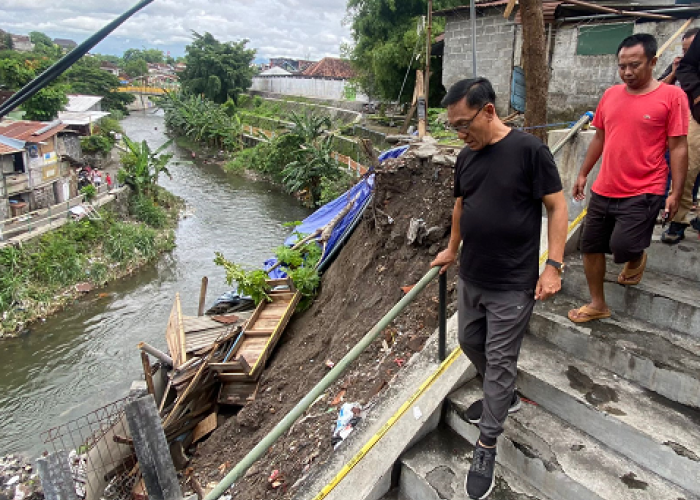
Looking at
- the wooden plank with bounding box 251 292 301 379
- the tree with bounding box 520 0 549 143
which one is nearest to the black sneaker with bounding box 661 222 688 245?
the tree with bounding box 520 0 549 143

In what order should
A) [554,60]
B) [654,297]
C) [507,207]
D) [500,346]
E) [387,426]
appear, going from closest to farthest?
1. [507,207]
2. [500,346]
3. [387,426]
4. [654,297]
5. [554,60]

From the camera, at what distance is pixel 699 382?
240 cm

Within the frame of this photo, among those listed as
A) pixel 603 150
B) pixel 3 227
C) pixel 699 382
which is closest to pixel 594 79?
pixel 603 150

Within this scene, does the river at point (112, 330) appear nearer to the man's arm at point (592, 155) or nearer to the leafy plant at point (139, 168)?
the leafy plant at point (139, 168)

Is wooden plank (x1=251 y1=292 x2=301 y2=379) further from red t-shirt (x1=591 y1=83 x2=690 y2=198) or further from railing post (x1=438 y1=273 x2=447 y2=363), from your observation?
red t-shirt (x1=591 y1=83 x2=690 y2=198)

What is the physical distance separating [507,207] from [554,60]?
11015 millimetres

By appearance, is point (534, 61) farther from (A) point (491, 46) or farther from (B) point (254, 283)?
(A) point (491, 46)

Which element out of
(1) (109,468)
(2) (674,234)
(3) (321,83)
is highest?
(3) (321,83)

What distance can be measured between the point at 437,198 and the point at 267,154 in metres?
21.4

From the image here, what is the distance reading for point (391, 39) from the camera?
20.9 metres

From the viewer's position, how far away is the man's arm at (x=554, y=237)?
216 cm

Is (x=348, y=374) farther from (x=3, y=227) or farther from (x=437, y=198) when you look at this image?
(x=3, y=227)

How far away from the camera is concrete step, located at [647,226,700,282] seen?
318 cm

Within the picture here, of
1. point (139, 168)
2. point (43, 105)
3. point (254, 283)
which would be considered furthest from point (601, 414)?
point (43, 105)
